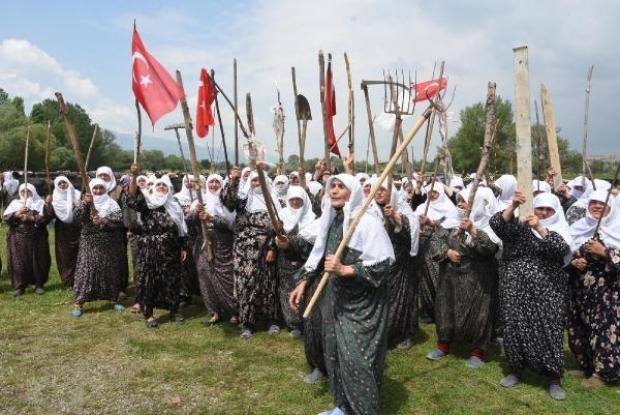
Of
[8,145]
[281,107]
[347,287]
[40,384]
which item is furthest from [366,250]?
[8,145]

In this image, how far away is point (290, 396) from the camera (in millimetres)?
4363

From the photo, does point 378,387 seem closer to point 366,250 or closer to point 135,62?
point 366,250

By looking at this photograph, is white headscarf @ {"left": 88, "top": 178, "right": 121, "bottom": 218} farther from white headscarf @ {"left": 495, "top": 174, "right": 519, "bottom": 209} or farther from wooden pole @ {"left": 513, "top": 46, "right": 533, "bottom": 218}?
wooden pole @ {"left": 513, "top": 46, "right": 533, "bottom": 218}

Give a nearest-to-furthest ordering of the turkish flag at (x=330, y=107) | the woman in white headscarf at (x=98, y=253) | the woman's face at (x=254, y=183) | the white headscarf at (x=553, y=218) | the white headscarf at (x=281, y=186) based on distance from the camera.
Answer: the white headscarf at (x=553, y=218)
the woman's face at (x=254, y=183)
the woman in white headscarf at (x=98, y=253)
the turkish flag at (x=330, y=107)
the white headscarf at (x=281, y=186)

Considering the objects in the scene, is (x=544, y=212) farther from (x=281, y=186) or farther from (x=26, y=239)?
(x=26, y=239)

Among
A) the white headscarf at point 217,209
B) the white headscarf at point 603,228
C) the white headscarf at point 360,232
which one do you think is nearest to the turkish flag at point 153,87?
the white headscarf at point 217,209

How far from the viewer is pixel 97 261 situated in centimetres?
682

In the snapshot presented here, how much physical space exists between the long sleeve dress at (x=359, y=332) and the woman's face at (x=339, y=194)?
0.19 meters

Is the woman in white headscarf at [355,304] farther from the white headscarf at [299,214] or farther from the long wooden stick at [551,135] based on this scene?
the long wooden stick at [551,135]

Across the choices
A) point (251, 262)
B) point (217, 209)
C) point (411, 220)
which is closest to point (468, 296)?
point (411, 220)

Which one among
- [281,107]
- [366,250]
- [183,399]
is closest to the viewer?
[366,250]

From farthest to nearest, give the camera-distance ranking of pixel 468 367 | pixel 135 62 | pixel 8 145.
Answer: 1. pixel 8 145
2. pixel 135 62
3. pixel 468 367

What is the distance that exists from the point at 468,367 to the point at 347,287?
6.80 ft

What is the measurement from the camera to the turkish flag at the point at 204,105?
6.30m
